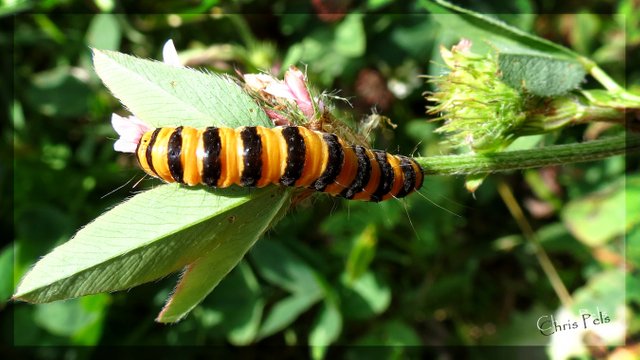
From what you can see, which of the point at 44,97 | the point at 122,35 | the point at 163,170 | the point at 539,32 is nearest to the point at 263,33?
the point at 122,35

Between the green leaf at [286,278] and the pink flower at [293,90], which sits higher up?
the pink flower at [293,90]

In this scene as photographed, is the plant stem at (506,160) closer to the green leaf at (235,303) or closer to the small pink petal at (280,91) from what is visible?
the small pink petal at (280,91)

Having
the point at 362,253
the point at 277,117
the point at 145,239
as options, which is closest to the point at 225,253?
the point at 145,239

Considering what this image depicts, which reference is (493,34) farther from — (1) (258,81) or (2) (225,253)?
(2) (225,253)

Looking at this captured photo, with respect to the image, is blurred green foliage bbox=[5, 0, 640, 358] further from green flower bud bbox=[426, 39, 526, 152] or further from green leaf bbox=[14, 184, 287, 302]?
green leaf bbox=[14, 184, 287, 302]

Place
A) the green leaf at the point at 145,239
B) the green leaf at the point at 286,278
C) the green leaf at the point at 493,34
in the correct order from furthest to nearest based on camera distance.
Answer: the green leaf at the point at 286,278 → the green leaf at the point at 493,34 → the green leaf at the point at 145,239

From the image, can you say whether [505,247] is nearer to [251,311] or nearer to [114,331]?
[251,311]

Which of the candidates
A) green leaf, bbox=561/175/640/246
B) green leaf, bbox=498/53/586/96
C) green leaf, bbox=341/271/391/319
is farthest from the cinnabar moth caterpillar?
green leaf, bbox=561/175/640/246

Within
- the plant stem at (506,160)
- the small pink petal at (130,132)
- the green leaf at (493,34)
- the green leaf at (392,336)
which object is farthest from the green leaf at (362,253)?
the small pink petal at (130,132)
